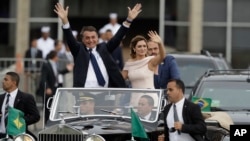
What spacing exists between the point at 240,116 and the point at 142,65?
164cm

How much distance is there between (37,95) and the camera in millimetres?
23672

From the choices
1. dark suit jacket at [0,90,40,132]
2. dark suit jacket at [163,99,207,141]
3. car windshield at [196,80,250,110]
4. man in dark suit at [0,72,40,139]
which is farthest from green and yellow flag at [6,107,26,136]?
car windshield at [196,80,250,110]

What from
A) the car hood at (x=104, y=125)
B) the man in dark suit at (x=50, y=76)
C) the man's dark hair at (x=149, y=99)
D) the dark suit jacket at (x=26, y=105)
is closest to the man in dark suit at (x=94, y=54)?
the dark suit jacket at (x=26, y=105)

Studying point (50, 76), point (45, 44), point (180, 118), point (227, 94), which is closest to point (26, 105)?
point (180, 118)

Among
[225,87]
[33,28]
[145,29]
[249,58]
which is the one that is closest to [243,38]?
[249,58]

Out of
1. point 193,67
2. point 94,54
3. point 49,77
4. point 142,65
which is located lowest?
point 49,77

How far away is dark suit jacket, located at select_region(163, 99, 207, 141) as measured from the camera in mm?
11844

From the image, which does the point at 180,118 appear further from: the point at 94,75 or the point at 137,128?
the point at 94,75

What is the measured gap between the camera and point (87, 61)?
13.9 meters

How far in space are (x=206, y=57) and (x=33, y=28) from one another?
482 inches

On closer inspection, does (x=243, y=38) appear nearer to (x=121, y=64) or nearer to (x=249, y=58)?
(x=249, y=58)

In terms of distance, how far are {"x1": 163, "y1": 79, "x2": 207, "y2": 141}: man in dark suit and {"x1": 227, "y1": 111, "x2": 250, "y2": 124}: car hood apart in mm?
1083

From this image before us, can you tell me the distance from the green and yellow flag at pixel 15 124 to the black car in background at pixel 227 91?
9.12 feet

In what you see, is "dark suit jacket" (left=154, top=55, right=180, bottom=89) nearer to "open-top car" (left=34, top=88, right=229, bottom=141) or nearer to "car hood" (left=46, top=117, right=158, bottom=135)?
"open-top car" (left=34, top=88, right=229, bottom=141)
